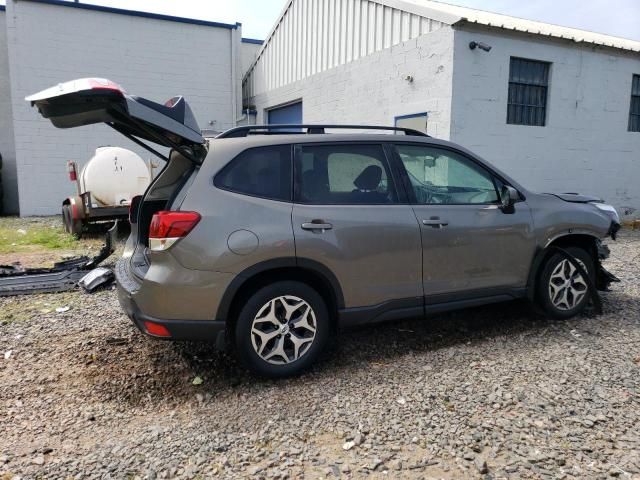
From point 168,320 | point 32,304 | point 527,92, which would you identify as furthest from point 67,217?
point 527,92

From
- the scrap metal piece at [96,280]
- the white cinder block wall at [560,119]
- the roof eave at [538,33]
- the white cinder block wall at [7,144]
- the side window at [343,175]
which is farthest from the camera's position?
the white cinder block wall at [7,144]

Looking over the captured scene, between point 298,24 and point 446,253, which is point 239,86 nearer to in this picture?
point 298,24

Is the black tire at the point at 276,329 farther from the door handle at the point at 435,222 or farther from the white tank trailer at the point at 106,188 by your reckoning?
the white tank trailer at the point at 106,188

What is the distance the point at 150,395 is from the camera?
3.48 metres

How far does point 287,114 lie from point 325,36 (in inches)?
111

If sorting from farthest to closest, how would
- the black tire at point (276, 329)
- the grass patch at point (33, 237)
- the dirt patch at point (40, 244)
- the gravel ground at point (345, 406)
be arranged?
the grass patch at point (33, 237), the dirt patch at point (40, 244), the black tire at point (276, 329), the gravel ground at point (345, 406)

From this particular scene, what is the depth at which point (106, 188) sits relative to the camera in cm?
972

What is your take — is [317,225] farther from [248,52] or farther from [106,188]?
[248,52]

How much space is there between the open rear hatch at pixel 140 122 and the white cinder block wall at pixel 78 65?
10853mm

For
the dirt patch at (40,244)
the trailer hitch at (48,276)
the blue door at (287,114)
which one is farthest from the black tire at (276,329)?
the blue door at (287,114)

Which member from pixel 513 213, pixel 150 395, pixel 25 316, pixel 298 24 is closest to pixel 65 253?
pixel 25 316

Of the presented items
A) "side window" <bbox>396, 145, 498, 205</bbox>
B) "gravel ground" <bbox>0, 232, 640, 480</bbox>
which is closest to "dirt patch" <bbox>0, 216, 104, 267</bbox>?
"gravel ground" <bbox>0, 232, 640, 480</bbox>

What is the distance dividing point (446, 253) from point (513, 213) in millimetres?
809

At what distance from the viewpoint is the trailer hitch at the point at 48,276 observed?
5922mm
